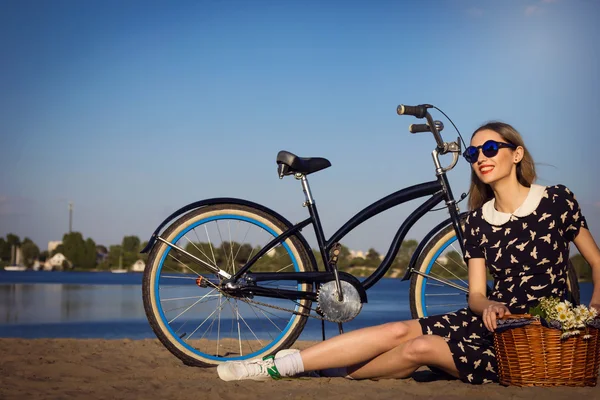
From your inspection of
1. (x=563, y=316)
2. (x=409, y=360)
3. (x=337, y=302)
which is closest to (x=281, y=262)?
(x=337, y=302)

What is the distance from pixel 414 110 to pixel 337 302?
122 centimetres

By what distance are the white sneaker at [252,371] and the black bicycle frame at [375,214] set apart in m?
0.68

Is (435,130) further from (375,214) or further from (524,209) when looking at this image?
(524,209)

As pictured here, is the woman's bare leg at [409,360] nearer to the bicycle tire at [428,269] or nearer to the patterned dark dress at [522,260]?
the patterned dark dress at [522,260]

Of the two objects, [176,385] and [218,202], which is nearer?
[176,385]

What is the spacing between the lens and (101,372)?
3873mm

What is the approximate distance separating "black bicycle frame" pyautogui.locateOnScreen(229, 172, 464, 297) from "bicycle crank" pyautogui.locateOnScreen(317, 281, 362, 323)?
0.07 metres

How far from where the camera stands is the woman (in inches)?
127

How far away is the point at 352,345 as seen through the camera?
3.33 m

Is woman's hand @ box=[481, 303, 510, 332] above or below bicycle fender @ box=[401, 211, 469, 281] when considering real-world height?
below

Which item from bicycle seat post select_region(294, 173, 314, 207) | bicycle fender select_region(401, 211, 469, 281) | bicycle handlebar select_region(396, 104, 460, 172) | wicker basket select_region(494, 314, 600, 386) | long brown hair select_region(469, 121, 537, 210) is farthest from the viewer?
bicycle fender select_region(401, 211, 469, 281)

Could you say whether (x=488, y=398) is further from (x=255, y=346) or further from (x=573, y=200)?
(x=255, y=346)

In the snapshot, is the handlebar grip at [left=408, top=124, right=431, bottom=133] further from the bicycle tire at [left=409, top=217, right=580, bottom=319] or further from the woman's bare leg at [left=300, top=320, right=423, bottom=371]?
the woman's bare leg at [left=300, top=320, right=423, bottom=371]

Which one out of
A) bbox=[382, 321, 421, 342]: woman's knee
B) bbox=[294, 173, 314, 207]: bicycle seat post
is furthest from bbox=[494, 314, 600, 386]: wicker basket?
bbox=[294, 173, 314, 207]: bicycle seat post
